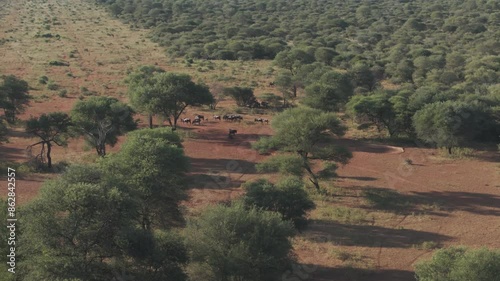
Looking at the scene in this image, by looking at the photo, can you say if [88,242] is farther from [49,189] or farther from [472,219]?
[472,219]

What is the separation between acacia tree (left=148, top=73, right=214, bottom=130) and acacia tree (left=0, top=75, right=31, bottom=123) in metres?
13.8

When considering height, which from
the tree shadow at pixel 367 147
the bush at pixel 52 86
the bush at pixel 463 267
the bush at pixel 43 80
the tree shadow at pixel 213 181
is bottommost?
the bush at pixel 463 267

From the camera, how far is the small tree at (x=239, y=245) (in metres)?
19.5

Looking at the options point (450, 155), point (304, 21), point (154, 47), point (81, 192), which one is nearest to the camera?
point (81, 192)

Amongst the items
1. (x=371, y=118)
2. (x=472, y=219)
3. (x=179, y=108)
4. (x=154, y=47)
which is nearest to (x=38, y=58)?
(x=154, y=47)

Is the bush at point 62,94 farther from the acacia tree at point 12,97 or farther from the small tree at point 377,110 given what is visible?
the small tree at point 377,110

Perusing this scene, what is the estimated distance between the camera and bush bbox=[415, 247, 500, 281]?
59.2ft

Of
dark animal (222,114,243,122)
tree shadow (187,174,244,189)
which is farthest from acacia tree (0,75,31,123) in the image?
tree shadow (187,174,244,189)

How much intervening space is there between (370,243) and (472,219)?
26.2ft

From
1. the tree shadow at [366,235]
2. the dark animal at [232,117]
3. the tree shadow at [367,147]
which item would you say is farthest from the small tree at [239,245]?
the dark animal at [232,117]

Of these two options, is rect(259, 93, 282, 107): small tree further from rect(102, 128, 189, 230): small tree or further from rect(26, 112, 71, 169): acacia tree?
rect(102, 128, 189, 230): small tree

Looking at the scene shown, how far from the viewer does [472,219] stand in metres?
30.2

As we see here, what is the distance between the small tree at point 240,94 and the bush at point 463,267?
38551 millimetres

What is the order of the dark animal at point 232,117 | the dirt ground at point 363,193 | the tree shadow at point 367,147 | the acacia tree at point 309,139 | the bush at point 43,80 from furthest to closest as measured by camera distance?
the bush at point 43,80, the dark animal at point 232,117, the tree shadow at point 367,147, the acacia tree at point 309,139, the dirt ground at point 363,193
